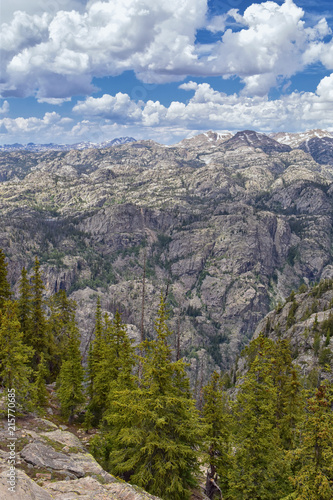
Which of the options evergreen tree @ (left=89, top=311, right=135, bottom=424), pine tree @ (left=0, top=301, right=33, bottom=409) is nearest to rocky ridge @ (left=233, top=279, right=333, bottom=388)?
evergreen tree @ (left=89, top=311, right=135, bottom=424)

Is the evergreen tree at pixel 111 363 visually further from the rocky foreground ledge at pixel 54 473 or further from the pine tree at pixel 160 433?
the pine tree at pixel 160 433

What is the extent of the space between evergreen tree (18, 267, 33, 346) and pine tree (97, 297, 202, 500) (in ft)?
103

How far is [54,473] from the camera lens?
56.9ft

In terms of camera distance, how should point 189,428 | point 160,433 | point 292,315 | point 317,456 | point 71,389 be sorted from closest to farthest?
point 160,433 < point 189,428 < point 317,456 < point 71,389 < point 292,315

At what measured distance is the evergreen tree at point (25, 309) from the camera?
47625 millimetres

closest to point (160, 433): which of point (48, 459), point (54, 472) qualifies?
point (54, 472)

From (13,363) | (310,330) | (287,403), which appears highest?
(13,363)

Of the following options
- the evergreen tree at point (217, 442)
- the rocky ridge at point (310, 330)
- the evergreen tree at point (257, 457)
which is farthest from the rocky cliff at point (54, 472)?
the rocky ridge at point (310, 330)

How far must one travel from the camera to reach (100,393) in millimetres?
38594

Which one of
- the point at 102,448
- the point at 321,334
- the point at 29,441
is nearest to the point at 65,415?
the point at 102,448

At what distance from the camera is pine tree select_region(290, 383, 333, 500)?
2089 cm

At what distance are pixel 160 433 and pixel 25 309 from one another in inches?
1399

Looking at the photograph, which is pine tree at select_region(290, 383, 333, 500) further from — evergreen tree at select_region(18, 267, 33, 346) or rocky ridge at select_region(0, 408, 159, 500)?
evergreen tree at select_region(18, 267, 33, 346)

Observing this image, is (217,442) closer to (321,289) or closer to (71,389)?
(71,389)
